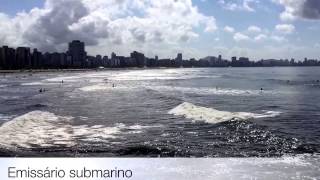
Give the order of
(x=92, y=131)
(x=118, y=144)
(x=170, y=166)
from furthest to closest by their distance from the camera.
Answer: (x=92, y=131), (x=118, y=144), (x=170, y=166)

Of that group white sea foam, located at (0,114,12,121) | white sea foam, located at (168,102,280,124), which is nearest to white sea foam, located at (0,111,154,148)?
white sea foam, located at (0,114,12,121)

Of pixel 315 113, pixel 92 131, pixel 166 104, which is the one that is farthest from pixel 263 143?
pixel 166 104

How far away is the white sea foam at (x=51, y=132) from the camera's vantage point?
12.5m

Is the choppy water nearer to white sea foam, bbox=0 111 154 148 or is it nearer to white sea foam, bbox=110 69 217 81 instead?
white sea foam, bbox=0 111 154 148

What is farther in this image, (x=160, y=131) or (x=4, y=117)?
(x=4, y=117)

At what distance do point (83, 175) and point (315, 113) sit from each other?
1272 cm

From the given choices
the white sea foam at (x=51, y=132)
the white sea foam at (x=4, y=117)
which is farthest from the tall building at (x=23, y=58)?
the white sea foam at (x=51, y=132)

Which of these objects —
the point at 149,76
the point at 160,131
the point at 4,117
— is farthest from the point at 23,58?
the point at 160,131

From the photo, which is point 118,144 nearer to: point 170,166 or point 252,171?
point 170,166

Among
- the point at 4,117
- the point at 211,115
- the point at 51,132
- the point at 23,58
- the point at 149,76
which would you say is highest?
the point at 23,58

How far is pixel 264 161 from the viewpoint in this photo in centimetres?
997

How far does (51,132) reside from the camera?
1428 centimetres

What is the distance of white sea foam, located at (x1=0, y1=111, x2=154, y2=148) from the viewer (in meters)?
12.5

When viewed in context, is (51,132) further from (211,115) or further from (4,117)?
(211,115)
